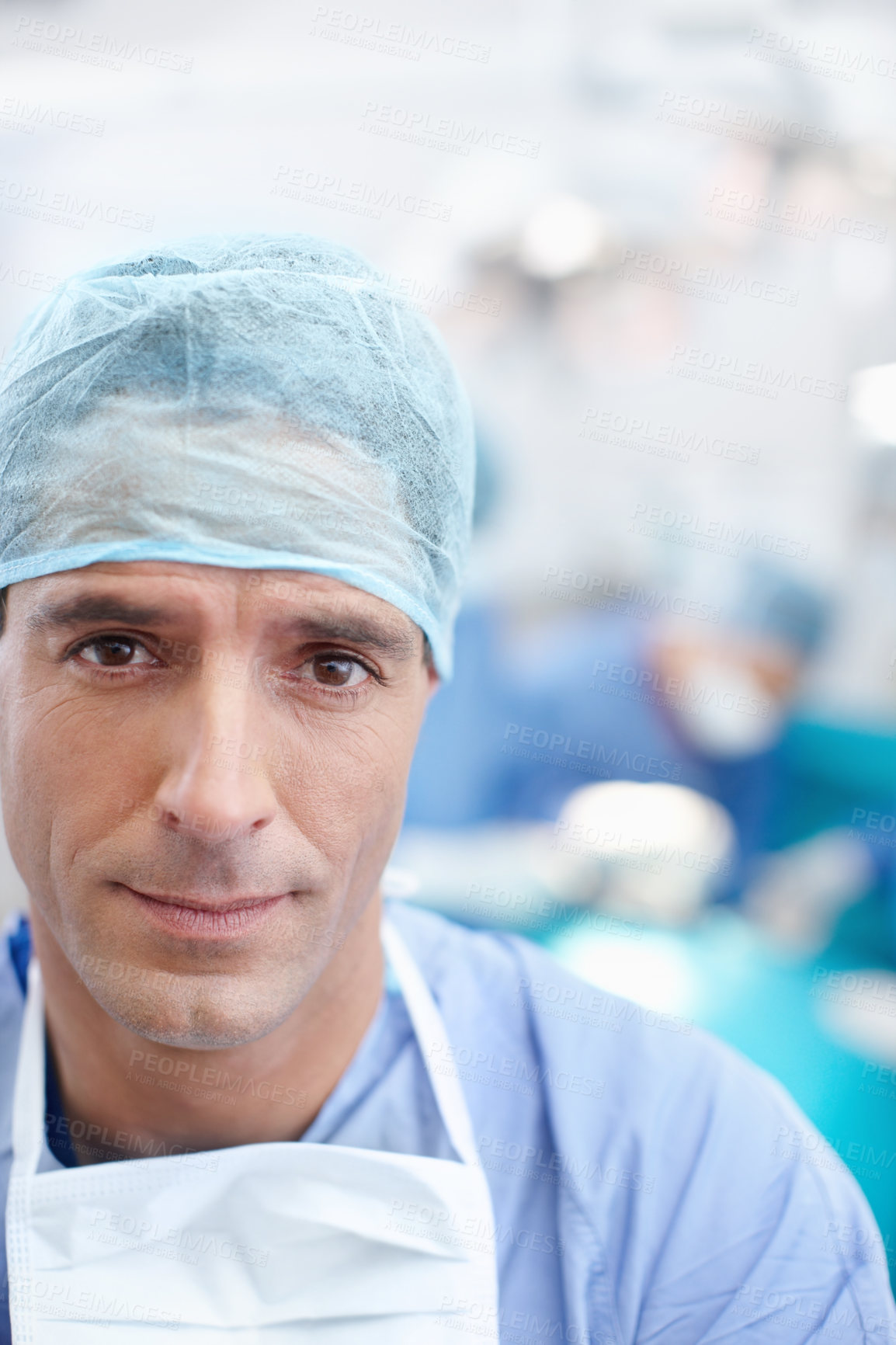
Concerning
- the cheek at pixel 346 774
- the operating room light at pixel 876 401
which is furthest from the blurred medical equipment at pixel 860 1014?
the operating room light at pixel 876 401

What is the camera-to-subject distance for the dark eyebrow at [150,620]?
92 centimetres

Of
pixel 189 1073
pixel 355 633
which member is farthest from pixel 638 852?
pixel 355 633

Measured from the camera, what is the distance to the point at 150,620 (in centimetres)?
92

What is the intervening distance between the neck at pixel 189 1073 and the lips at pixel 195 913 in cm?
18

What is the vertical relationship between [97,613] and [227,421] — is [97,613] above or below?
below

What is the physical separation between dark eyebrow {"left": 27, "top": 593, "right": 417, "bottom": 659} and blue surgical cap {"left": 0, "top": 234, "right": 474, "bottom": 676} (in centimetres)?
4

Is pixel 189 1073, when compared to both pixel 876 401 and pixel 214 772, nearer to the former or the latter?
pixel 214 772

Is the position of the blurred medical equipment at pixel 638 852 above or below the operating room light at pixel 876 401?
below

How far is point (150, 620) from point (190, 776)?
16 cm

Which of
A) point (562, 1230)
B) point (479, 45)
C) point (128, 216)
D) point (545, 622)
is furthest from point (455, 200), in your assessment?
point (562, 1230)

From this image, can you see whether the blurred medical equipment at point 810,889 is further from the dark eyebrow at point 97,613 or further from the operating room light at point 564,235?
the operating room light at point 564,235

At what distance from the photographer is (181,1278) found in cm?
102

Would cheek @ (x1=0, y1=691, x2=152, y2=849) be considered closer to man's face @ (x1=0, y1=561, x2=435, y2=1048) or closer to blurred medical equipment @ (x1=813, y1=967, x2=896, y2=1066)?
man's face @ (x1=0, y1=561, x2=435, y2=1048)

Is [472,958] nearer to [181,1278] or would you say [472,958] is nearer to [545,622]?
[181,1278]
